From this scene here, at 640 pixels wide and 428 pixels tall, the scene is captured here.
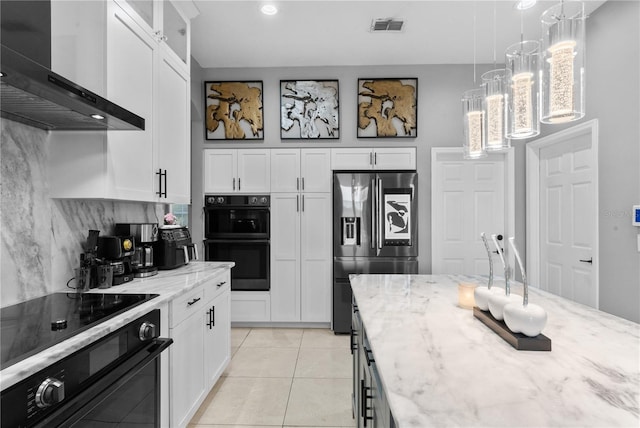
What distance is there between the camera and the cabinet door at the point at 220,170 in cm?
419

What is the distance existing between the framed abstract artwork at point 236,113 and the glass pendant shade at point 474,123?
9.27ft

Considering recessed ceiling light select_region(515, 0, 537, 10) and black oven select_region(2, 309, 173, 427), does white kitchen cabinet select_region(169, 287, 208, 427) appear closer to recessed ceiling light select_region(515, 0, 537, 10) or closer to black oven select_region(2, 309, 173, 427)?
black oven select_region(2, 309, 173, 427)

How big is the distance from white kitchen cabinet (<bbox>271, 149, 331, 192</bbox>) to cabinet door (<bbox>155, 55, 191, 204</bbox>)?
142 cm

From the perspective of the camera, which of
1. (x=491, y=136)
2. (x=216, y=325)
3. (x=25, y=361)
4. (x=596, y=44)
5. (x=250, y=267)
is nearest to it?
(x=25, y=361)

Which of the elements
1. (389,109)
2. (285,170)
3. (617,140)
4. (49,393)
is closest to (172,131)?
(285,170)

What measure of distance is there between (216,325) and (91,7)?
2.10 m

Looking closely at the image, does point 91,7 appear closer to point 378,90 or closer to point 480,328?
point 480,328

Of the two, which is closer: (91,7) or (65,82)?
(65,82)

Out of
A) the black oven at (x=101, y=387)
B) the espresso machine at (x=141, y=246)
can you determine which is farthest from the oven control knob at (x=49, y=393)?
the espresso machine at (x=141, y=246)

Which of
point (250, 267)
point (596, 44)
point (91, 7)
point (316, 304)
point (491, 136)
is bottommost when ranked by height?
point (316, 304)

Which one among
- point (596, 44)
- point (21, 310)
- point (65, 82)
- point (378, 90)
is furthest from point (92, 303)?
point (596, 44)

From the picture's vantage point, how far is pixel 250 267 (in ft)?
13.6

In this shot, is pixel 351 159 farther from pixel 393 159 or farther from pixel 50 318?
pixel 50 318

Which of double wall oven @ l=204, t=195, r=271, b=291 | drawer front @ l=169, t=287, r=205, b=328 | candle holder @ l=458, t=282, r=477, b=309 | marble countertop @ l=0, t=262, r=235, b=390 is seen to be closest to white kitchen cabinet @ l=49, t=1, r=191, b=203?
marble countertop @ l=0, t=262, r=235, b=390
